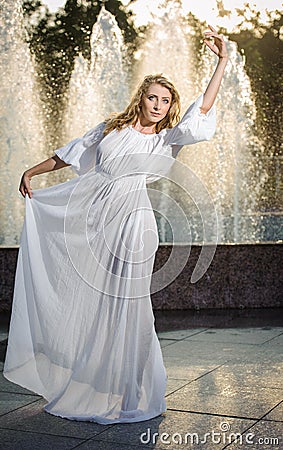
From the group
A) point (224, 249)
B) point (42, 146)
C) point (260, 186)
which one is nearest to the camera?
point (224, 249)

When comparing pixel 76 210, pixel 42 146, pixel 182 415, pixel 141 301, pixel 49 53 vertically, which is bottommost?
pixel 182 415

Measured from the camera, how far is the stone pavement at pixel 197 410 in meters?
4.43

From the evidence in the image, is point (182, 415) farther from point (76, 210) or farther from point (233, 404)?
point (76, 210)

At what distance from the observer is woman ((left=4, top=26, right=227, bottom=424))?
486 cm

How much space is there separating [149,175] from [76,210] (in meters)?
0.47

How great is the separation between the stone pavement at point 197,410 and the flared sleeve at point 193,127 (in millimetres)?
1492

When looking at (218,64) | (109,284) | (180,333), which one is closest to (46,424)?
(109,284)

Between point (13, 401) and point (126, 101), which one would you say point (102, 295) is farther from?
point (126, 101)

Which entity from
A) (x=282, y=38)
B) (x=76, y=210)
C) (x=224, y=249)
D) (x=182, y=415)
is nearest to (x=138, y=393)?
(x=182, y=415)

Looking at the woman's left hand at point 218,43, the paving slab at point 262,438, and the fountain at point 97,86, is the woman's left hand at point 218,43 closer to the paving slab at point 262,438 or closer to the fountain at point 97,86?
the paving slab at point 262,438

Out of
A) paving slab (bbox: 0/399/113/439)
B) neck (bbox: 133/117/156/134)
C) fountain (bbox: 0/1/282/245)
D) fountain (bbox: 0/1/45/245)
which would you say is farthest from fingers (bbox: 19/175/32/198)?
fountain (bbox: 0/1/45/245)

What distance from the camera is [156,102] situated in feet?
16.0

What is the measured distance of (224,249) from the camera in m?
9.05

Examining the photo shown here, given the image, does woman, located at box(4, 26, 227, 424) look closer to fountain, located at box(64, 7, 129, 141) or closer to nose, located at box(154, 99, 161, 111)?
nose, located at box(154, 99, 161, 111)
